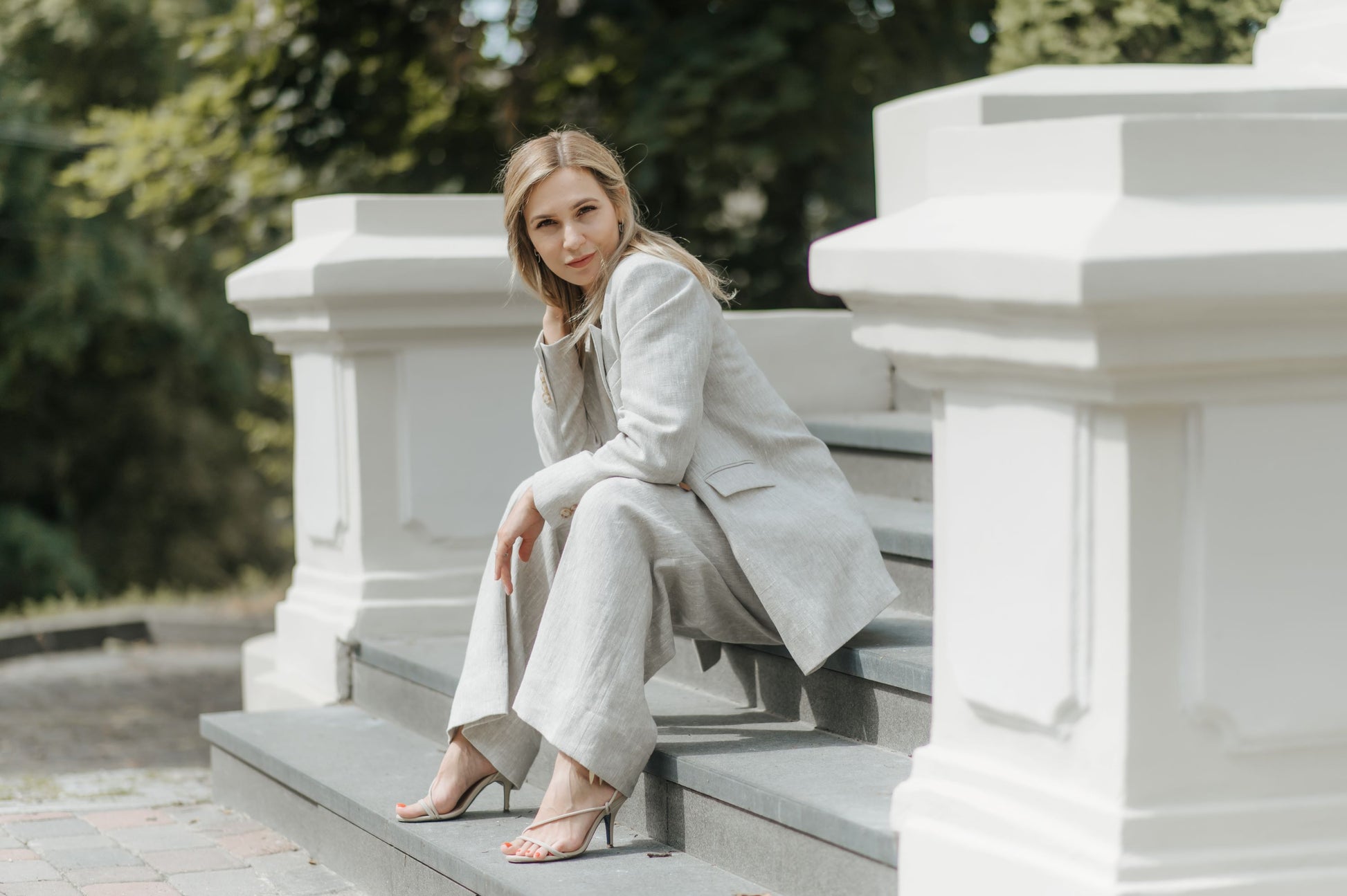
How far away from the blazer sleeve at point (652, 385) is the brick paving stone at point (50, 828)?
67.8 inches

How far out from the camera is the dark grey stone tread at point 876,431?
4.17m

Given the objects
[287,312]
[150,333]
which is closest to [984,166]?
[287,312]

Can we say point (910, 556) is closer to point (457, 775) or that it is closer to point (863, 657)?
point (863, 657)

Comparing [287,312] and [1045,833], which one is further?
[287,312]

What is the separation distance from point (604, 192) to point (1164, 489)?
1482mm

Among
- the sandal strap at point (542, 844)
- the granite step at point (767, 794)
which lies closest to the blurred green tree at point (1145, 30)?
the granite step at point (767, 794)

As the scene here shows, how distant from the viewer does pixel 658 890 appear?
9.01ft

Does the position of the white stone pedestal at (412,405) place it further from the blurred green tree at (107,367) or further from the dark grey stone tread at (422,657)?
the blurred green tree at (107,367)

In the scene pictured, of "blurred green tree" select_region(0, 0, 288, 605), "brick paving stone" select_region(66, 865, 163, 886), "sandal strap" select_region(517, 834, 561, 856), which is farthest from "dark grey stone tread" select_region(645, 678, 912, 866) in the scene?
"blurred green tree" select_region(0, 0, 288, 605)

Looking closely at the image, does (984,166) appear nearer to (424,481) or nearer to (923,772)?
(923,772)

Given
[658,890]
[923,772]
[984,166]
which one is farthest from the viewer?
[658,890]

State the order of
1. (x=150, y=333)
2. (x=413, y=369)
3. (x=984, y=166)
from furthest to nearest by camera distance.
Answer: (x=150, y=333), (x=413, y=369), (x=984, y=166)

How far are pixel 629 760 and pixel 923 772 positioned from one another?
0.68 meters

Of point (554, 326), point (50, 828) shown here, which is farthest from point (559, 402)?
point (50, 828)
